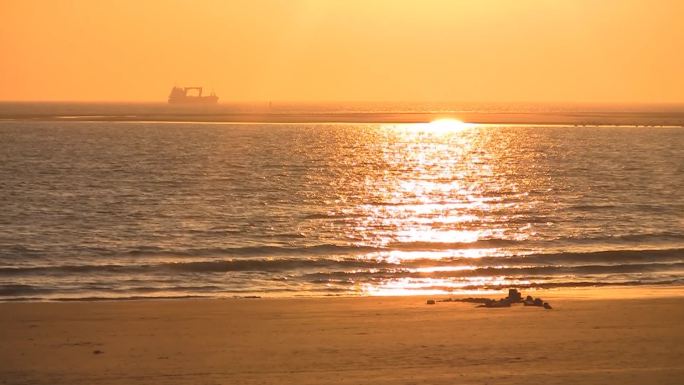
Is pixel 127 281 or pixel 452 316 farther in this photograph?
pixel 127 281

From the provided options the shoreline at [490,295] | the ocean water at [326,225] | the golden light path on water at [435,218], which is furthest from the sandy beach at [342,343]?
the golden light path on water at [435,218]

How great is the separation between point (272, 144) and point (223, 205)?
2016 inches

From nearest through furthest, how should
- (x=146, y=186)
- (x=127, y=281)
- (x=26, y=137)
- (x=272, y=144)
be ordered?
(x=127, y=281) < (x=146, y=186) < (x=272, y=144) < (x=26, y=137)

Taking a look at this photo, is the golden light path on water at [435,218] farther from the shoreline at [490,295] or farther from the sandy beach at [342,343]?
the sandy beach at [342,343]

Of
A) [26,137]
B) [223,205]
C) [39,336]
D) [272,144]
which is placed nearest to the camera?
[39,336]

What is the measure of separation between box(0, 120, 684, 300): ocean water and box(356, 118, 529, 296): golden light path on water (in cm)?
8

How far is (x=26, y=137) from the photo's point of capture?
96.2 m

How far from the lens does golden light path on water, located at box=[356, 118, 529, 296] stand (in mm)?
22031

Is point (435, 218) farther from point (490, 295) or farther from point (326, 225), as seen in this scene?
point (490, 295)

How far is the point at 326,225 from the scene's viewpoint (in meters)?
32.1

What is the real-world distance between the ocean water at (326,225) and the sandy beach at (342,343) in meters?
4.26

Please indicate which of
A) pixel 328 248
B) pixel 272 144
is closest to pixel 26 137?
pixel 272 144

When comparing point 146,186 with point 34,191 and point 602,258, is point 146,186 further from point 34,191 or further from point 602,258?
point 602,258

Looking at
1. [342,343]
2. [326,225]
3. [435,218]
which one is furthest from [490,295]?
[435,218]
